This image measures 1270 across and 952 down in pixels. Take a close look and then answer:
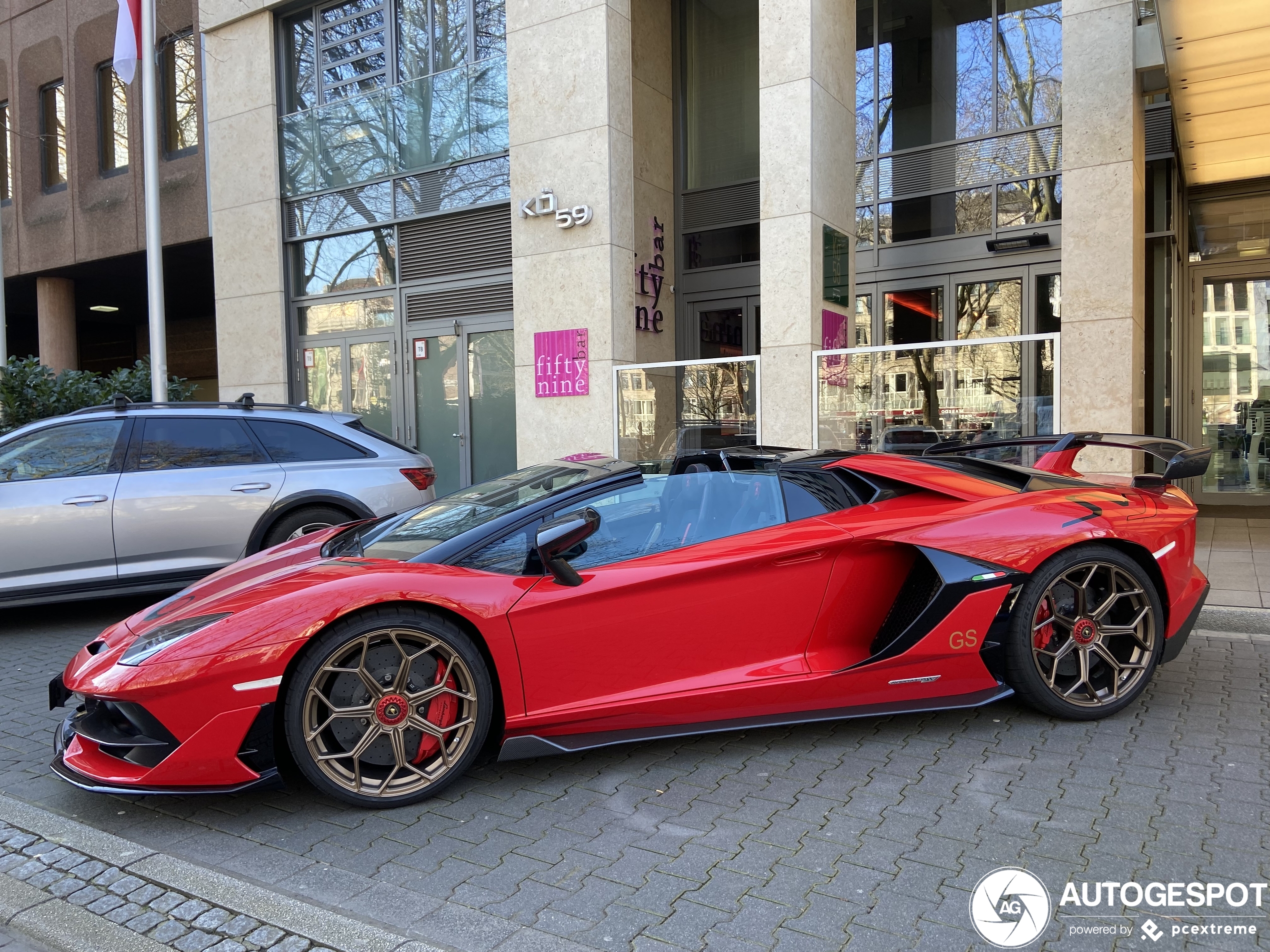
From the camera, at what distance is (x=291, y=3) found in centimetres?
1359

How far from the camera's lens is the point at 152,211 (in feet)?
34.7

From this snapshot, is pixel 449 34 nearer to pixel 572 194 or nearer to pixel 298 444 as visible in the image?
pixel 572 194

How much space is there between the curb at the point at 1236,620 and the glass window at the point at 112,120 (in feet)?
56.1

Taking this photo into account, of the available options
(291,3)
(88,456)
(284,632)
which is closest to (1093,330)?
(284,632)

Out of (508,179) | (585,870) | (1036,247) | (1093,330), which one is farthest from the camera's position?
(508,179)

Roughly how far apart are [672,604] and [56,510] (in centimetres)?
470

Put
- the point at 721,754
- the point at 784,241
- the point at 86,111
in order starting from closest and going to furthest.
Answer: the point at 721,754 → the point at 784,241 → the point at 86,111

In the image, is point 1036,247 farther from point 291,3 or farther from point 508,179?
point 291,3

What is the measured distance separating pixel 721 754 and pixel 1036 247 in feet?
29.3

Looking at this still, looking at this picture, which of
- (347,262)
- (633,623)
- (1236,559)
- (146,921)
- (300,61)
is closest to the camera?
(146,921)

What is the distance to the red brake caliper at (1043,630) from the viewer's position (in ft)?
12.9

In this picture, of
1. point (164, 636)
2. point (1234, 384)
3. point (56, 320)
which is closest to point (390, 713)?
point (164, 636)

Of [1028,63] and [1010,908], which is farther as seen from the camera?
[1028,63]

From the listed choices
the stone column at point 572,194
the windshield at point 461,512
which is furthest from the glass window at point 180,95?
the windshield at point 461,512
